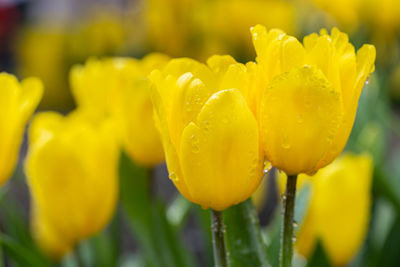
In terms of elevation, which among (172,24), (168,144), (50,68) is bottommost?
(50,68)

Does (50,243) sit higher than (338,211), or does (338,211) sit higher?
(338,211)

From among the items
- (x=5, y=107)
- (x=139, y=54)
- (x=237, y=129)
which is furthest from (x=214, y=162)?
(x=139, y=54)

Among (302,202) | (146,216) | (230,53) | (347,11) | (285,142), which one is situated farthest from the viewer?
(230,53)

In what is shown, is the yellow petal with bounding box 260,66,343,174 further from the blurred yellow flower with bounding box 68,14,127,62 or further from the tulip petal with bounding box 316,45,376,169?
the blurred yellow flower with bounding box 68,14,127,62

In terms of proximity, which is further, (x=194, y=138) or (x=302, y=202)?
(x=302, y=202)

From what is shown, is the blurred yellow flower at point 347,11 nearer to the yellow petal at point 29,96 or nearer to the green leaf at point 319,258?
the green leaf at point 319,258

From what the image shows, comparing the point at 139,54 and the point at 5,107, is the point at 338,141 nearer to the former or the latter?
the point at 5,107

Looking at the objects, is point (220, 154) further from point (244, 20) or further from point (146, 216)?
point (244, 20)

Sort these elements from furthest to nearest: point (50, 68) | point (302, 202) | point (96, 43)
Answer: point (50, 68) → point (96, 43) → point (302, 202)

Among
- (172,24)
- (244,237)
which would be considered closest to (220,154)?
(244,237)
